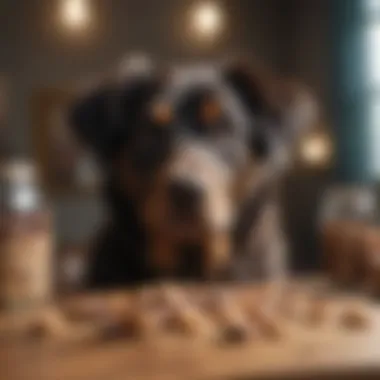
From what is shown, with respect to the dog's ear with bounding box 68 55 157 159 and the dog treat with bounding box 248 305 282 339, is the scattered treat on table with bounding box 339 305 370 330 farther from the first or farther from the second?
the dog's ear with bounding box 68 55 157 159

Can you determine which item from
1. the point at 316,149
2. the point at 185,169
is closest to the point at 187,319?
the point at 185,169

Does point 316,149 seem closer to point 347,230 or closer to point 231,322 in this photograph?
point 347,230

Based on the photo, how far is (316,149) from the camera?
2.91 feet

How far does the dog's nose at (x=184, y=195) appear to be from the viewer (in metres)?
0.78

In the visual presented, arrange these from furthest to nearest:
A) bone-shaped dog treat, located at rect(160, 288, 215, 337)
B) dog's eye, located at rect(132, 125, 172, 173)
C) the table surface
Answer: dog's eye, located at rect(132, 125, 172, 173) → bone-shaped dog treat, located at rect(160, 288, 215, 337) → the table surface

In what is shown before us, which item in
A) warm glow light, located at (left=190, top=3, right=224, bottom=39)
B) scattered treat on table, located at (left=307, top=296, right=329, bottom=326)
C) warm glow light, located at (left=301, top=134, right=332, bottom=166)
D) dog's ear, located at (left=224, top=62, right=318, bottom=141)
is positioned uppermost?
warm glow light, located at (left=190, top=3, right=224, bottom=39)

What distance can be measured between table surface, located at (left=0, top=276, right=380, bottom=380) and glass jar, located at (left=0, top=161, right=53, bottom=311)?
8 cm

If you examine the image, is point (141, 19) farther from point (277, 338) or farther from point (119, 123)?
point (277, 338)

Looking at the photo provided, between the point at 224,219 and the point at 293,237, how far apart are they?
9 cm

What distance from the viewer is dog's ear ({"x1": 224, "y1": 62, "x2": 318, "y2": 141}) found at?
85 centimetres

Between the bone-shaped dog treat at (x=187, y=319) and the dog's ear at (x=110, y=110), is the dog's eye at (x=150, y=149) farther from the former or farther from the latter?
the bone-shaped dog treat at (x=187, y=319)

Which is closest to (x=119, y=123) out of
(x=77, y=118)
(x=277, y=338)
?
(x=77, y=118)

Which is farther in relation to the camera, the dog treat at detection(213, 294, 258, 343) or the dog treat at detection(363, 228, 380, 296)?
the dog treat at detection(363, 228, 380, 296)

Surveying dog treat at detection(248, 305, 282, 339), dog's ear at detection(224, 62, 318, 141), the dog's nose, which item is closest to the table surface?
dog treat at detection(248, 305, 282, 339)
